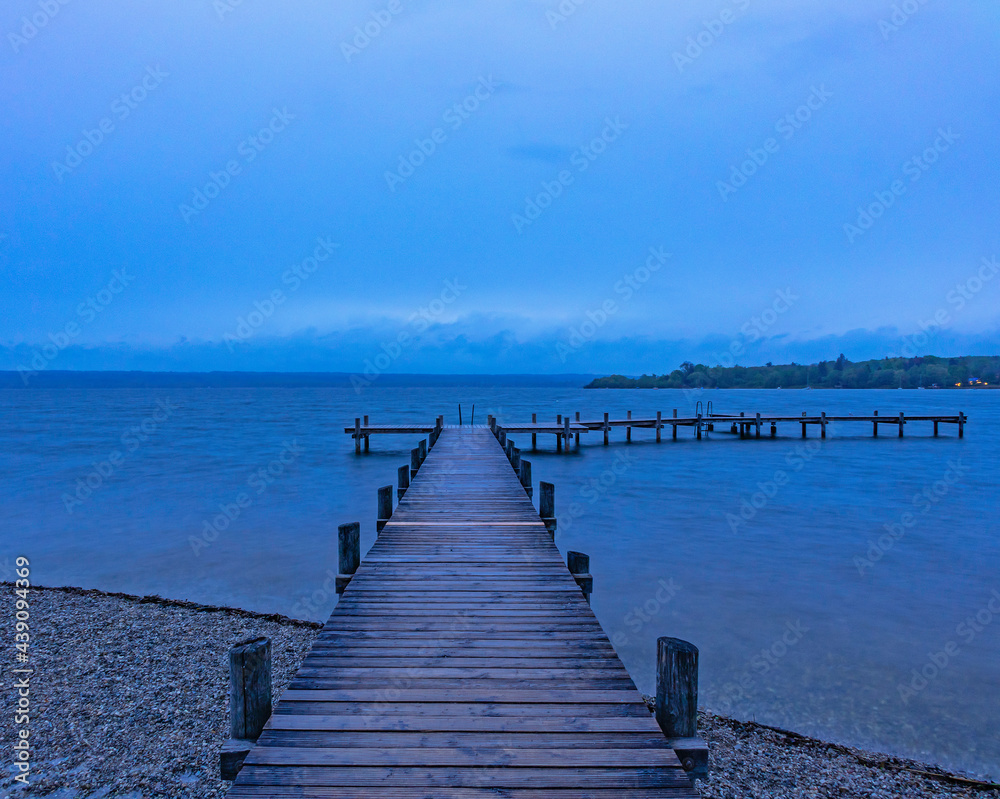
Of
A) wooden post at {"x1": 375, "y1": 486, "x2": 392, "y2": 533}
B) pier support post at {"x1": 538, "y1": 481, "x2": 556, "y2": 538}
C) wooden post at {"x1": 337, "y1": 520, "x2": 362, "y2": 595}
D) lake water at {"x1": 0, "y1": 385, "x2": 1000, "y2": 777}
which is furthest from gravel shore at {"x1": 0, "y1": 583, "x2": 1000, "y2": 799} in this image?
pier support post at {"x1": 538, "y1": 481, "x2": 556, "y2": 538}

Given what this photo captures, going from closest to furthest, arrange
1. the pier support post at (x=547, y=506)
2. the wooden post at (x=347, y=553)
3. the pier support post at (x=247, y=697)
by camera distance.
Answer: the pier support post at (x=247, y=697) < the wooden post at (x=347, y=553) < the pier support post at (x=547, y=506)

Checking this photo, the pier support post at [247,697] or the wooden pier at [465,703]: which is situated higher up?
the pier support post at [247,697]

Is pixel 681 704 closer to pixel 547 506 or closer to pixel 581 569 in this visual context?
pixel 581 569

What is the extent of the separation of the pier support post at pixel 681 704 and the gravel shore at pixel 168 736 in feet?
8.13

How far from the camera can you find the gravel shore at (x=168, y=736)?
5.36 m

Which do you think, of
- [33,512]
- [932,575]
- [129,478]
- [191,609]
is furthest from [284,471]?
[932,575]

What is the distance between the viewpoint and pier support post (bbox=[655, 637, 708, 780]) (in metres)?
3.40

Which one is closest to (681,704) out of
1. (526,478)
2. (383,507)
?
(383,507)

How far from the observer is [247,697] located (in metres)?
3.37

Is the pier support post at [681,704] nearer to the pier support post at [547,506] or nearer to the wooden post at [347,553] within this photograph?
the wooden post at [347,553]

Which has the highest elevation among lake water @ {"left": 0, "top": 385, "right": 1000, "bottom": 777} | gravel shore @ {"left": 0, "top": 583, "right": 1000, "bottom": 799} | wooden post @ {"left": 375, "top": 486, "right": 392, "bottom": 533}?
wooden post @ {"left": 375, "top": 486, "right": 392, "bottom": 533}

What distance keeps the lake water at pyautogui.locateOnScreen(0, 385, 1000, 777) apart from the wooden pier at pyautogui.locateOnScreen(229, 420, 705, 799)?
361cm

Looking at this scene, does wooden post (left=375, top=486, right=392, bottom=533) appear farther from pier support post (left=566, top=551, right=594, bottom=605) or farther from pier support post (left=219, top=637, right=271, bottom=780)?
pier support post (left=219, top=637, right=271, bottom=780)

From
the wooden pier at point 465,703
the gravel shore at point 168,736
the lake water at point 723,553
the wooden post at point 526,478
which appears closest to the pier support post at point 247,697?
the wooden pier at point 465,703
